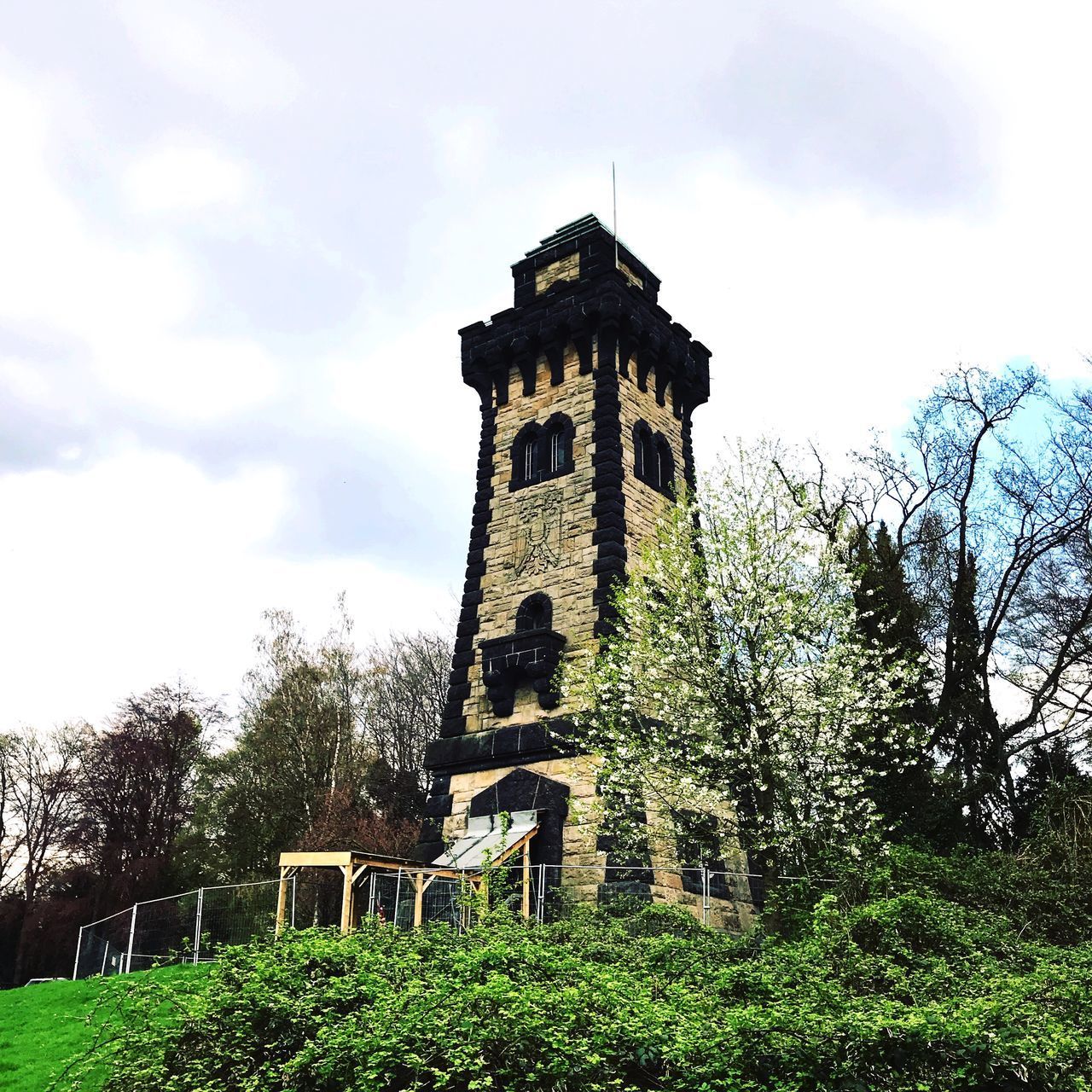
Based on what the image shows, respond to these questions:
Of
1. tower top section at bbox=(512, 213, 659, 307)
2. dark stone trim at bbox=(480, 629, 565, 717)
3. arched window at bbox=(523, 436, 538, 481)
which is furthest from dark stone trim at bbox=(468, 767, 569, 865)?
tower top section at bbox=(512, 213, 659, 307)

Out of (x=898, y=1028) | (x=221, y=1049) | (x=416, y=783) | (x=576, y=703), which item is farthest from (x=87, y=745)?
(x=898, y=1028)

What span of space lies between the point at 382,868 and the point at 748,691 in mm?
6229

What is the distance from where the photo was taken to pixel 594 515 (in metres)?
18.2

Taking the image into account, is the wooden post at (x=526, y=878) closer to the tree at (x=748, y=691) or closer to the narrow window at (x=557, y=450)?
the tree at (x=748, y=691)

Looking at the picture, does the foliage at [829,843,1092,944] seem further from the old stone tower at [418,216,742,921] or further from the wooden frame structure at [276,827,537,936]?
the wooden frame structure at [276,827,537,936]

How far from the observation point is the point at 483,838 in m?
16.5

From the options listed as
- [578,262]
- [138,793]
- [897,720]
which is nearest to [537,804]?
[897,720]

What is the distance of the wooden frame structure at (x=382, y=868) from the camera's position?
43.4 feet

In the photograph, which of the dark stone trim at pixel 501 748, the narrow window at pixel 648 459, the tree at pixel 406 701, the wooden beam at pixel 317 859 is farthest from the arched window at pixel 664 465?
the tree at pixel 406 701

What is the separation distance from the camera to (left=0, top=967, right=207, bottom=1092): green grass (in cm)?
903

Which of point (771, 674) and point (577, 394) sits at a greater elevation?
point (577, 394)

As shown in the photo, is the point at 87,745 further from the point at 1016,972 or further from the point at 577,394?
the point at 1016,972

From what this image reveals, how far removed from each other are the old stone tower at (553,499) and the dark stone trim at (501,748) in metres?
0.03

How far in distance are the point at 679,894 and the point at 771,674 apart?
403 centimetres
